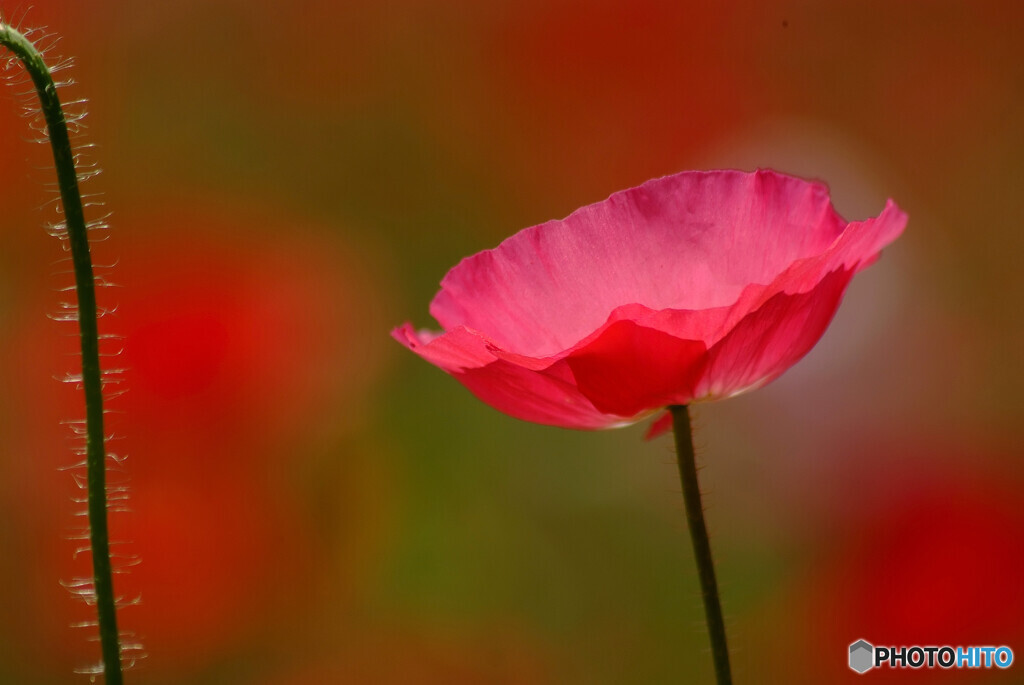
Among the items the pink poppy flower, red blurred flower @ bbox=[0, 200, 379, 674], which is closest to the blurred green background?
red blurred flower @ bbox=[0, 200, 379, 674]

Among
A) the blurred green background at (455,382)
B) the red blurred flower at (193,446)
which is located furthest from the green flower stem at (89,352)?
the red blurred flower at (193,446)

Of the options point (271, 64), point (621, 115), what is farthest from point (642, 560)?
point (271, 64)

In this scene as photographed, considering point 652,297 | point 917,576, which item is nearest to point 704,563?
point 652,297

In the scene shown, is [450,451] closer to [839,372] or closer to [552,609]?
[552,609]

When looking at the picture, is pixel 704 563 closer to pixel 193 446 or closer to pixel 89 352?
pixel 89 352

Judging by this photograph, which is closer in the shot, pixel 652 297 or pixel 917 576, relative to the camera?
pixel 652 297

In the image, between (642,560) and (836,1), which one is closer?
(642,560)
